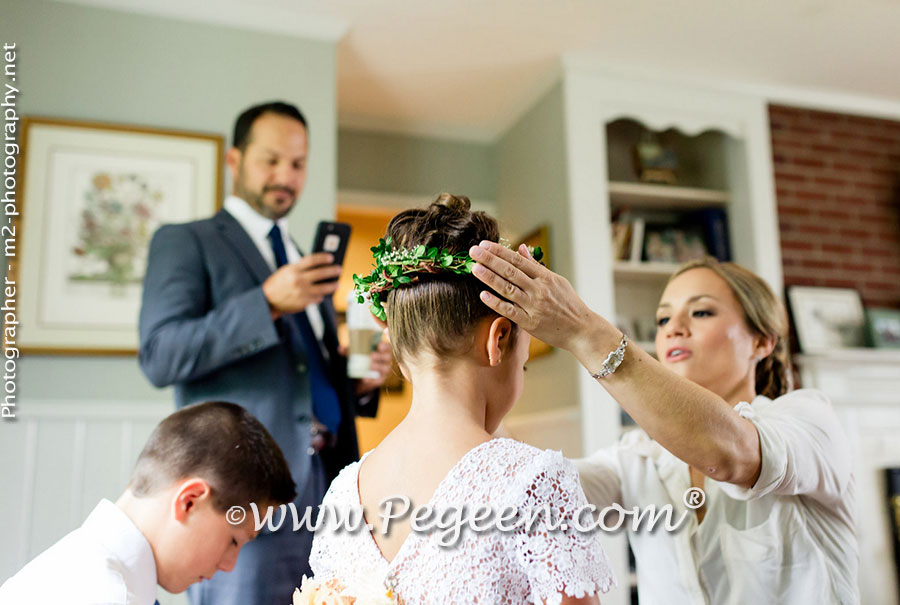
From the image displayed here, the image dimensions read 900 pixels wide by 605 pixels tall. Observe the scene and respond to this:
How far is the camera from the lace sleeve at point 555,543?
3.12 feet

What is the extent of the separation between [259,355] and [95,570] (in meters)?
1.13

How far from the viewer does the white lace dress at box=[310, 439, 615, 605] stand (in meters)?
0.97

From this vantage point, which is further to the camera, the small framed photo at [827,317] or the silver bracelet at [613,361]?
the small framed photo at [827,317]

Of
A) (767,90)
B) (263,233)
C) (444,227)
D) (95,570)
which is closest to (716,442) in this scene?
(444,227)

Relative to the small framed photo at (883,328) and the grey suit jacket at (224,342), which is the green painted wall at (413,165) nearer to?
the grey suit jacket at (224,342)

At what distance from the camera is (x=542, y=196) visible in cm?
402

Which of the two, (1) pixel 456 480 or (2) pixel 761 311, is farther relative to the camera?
(2) pixel 761 311

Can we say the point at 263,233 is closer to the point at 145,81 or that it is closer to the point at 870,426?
the point at 145,81

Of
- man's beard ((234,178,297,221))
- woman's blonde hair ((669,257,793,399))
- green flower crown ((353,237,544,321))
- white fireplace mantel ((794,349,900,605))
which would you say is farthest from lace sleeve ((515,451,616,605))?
white fireplace mantel ((794,349,900,605))

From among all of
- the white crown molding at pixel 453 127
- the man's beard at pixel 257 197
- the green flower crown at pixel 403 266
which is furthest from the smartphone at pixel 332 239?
the white crown molding at pixel 453 127

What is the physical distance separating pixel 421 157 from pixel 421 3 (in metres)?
1.30

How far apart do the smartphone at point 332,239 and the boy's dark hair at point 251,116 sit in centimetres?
78

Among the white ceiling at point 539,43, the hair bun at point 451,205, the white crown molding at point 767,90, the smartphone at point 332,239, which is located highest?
the white ceiling at point 539,43

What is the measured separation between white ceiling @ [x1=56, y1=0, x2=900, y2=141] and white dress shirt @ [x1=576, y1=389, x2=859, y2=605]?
236 cm
